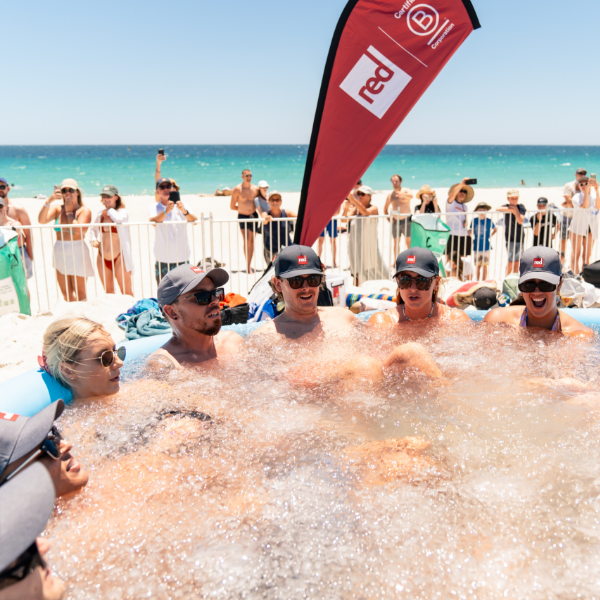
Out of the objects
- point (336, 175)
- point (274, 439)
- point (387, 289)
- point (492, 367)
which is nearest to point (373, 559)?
point (274, 439)

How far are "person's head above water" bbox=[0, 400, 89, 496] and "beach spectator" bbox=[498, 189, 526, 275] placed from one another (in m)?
7.43

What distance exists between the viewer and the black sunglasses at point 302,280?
402 cm

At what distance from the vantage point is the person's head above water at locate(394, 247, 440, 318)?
12.9 feet

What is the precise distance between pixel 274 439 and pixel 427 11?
3.47m

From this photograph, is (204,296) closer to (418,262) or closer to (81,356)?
(81,356)

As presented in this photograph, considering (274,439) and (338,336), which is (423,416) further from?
(338,336)

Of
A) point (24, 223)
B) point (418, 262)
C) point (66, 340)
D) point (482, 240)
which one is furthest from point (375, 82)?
point (24, 223)

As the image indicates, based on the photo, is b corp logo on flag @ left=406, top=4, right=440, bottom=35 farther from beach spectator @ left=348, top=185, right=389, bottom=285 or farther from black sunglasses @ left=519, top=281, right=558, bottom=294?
beach spectator @ left=348, top=185, right=389, bottom=285

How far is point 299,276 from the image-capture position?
4.00 metres

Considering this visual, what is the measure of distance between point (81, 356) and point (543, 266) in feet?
10.0

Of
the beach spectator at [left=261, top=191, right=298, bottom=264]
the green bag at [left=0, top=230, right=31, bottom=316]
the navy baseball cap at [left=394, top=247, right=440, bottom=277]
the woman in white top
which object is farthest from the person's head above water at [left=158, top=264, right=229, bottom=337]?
the woman in white top

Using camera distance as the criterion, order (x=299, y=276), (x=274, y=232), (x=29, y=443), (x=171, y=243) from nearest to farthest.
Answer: (x=29, y=443), (x=299, y=276), (x=171, y=243), (x=274, y=232)

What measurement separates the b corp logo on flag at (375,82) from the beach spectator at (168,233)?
128 inches

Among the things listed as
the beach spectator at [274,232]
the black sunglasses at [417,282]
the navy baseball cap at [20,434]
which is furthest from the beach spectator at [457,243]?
the navy baseball cap at [20,434]
